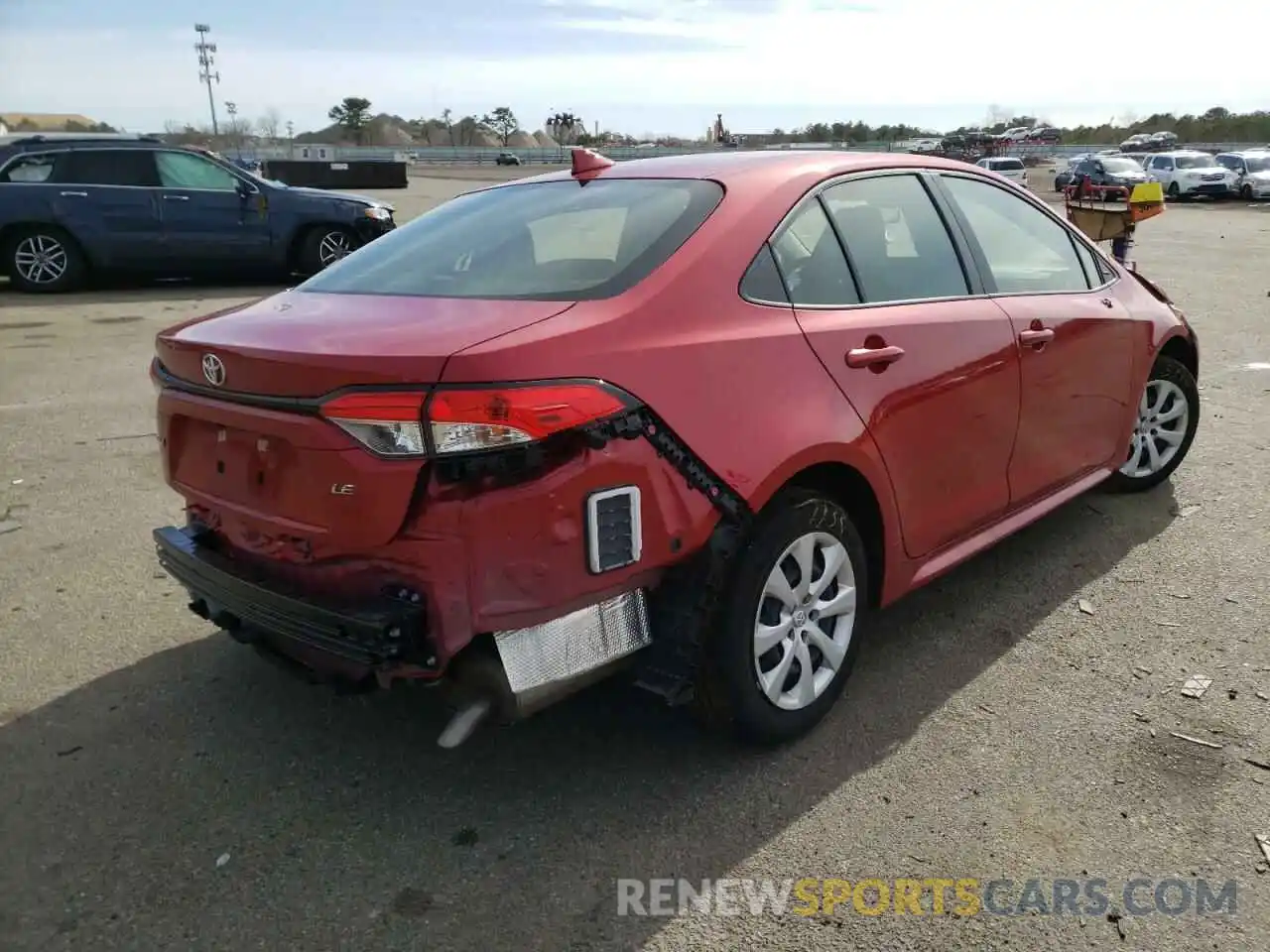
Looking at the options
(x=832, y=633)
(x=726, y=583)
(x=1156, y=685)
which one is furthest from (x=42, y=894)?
(x=1156, y=685)

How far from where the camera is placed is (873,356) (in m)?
3.06

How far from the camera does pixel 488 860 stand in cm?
255

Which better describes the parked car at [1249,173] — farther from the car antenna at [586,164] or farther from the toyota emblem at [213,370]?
the toyota emblem at [213,370]

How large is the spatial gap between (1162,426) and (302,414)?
4.34 meters

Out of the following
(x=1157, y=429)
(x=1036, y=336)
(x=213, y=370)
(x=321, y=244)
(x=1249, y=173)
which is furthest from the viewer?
(x=1249, y=173)

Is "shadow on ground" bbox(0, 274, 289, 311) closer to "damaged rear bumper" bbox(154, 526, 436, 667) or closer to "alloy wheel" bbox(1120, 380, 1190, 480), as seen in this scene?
"damaged rear bumper" bbox(154, 526, 436, 667)

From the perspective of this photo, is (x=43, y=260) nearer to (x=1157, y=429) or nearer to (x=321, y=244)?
(x=321, y=244)

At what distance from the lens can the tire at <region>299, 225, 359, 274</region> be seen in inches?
497

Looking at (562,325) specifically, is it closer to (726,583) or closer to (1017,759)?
(726,583)

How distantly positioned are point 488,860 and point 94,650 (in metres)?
1.92

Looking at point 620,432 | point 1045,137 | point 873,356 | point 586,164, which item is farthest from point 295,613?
point 1045,137

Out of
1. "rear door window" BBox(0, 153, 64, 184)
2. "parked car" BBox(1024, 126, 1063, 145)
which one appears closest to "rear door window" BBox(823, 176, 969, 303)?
"rear door window" BBox(0, 153, 64, 184)

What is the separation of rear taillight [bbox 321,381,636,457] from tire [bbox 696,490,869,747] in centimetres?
70

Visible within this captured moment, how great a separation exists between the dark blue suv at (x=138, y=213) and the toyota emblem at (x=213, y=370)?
9671 millimetres
